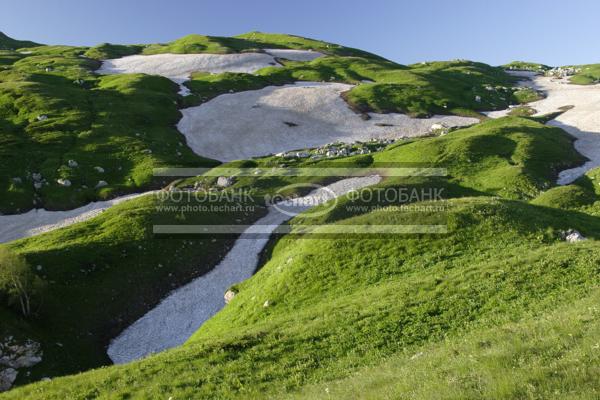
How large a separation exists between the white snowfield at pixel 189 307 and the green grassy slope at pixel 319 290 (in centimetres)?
212

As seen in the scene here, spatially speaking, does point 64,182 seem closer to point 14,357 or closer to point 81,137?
point 81,137

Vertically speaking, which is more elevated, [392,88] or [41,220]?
[392,88]

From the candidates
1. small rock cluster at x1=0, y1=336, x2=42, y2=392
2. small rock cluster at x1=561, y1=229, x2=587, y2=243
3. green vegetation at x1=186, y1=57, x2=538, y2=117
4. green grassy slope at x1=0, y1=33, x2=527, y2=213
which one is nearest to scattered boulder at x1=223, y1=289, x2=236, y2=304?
small rock cluster at x1=0, y1=336, x2=42, y2=392

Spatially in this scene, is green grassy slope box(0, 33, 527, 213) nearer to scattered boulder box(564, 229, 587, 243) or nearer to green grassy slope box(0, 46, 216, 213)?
green grassy slope box(0, 46, 216, 213)

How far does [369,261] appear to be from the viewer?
38.7 meters

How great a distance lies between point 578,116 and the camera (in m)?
117

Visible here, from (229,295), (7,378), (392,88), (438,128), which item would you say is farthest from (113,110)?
(7,378)

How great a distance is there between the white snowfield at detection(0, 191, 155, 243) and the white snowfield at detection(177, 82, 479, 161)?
36210 mm

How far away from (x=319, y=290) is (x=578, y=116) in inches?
4468

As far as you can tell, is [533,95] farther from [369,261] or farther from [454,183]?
[369,261]

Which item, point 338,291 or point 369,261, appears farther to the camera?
point 369,261

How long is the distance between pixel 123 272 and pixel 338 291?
2977 centimetres

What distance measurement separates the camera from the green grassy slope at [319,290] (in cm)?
2298

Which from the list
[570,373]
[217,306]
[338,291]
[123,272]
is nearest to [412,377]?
[570,373]
